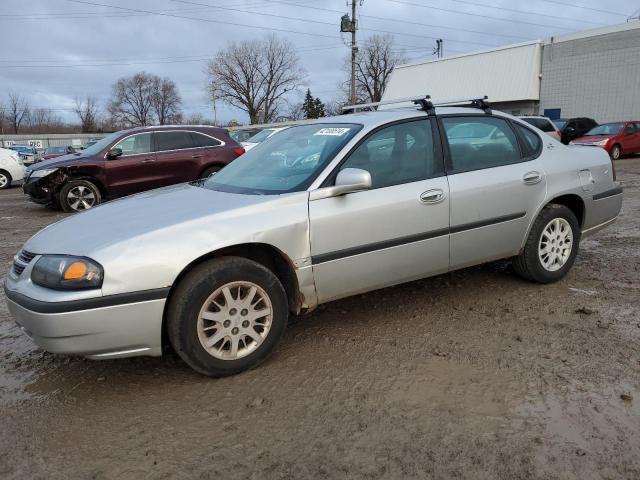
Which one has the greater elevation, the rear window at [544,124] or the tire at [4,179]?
the rear window at [544,124]

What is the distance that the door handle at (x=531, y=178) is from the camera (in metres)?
4.27

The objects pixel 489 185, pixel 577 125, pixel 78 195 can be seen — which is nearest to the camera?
pixel 489 185

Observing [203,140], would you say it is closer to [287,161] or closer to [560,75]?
[287,161]

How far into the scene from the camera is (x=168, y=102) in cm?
8844

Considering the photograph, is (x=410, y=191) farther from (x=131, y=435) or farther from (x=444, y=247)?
(x=131, y=435)

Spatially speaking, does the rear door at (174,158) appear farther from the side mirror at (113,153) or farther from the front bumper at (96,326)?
the front bumper at (96,326)

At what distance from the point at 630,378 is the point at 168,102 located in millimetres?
92826

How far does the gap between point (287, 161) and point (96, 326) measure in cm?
180

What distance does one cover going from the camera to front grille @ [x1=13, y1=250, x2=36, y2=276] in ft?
10.4

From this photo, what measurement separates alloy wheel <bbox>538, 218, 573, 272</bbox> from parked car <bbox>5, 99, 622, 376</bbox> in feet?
0.04

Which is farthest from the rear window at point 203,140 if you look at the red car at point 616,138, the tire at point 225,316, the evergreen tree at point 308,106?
the evergreen tree at point 308,106

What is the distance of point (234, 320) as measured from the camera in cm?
313

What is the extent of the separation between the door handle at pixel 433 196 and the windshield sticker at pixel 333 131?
0.74 meters

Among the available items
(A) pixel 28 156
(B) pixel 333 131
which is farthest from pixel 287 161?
(A) pixel 28 156
